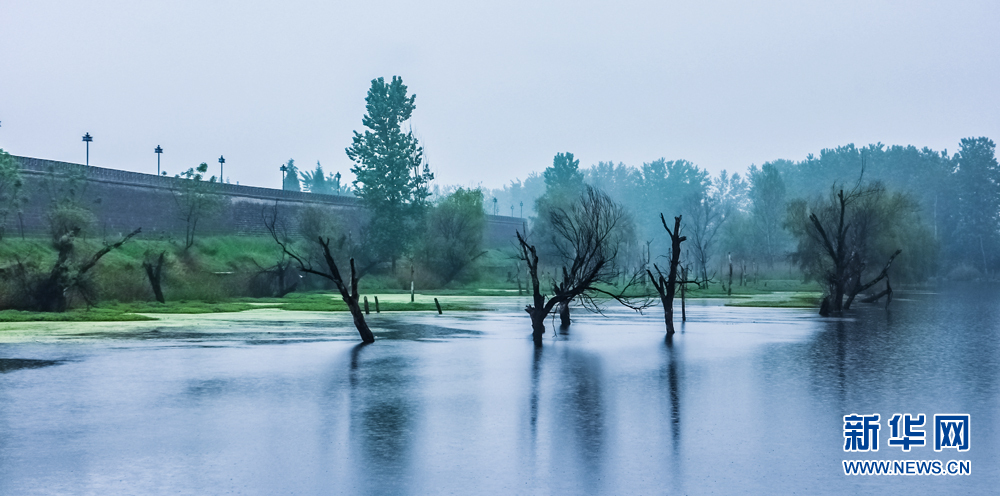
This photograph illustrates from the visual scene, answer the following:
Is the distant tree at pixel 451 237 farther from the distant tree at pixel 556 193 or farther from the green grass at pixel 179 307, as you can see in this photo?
the green grass at pixel 179 307

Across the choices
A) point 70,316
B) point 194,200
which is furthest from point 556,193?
point 70,316

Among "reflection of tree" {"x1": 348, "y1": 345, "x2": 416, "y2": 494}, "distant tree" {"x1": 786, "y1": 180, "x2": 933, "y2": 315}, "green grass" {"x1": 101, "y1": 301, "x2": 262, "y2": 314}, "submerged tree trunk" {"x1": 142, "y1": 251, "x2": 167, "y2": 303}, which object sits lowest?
"reflection of tree" {"x1": 348, "y1": 345, "x2": 416, "y2": 494}

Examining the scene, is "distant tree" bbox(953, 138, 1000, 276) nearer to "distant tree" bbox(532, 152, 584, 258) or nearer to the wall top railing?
"distant tree" bbox(532, 152, 584, 258)

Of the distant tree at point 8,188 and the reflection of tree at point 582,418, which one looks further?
the distant tree at point 8,188

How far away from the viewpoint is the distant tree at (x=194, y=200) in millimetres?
75062

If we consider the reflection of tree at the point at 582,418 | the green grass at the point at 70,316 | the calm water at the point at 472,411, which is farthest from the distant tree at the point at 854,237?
the green grass at the point at 70,316

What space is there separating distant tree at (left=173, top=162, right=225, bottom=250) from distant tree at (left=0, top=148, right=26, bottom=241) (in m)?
14.9

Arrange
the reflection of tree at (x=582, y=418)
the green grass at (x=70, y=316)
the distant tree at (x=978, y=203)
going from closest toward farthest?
the reflection of tree at (x=582, y=418)
the green grass at (x=70, y=316)
the distant tree at (x=978, y=203)

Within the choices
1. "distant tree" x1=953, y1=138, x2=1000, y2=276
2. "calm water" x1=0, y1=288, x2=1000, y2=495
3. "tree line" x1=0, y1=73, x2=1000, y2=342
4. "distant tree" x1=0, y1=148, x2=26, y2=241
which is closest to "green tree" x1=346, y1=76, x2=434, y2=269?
"tree line" x1=0, y1=73, x2=1000, y2=342

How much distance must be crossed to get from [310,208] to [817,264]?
A: 139 feet

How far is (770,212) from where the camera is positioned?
442 feet

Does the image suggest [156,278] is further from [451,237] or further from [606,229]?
[451,237]

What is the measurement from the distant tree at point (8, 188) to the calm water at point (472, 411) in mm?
27706

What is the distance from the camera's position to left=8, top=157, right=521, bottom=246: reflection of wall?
63125 mm
